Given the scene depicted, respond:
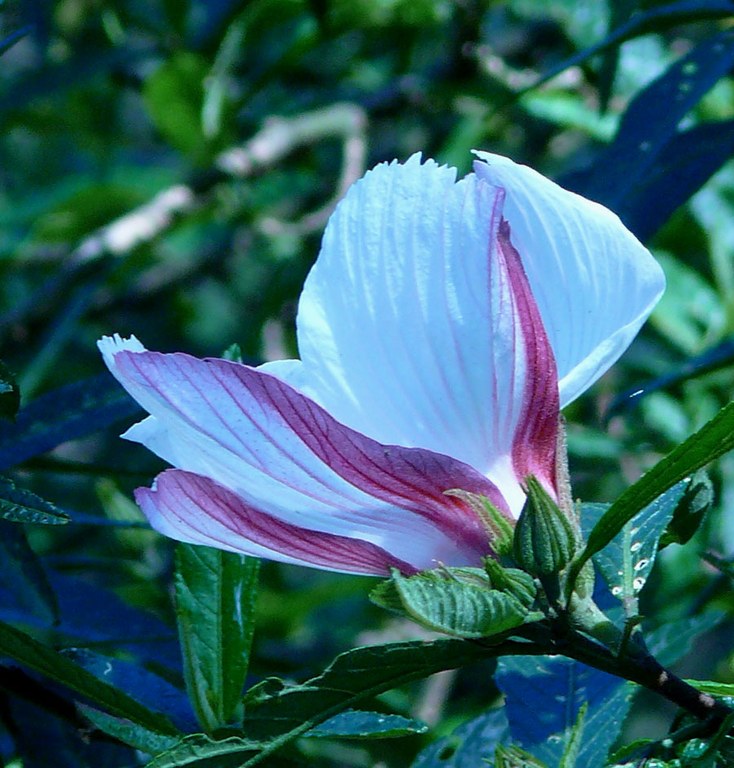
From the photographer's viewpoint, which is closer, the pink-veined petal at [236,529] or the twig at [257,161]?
the pink-veined petal at [236,529]

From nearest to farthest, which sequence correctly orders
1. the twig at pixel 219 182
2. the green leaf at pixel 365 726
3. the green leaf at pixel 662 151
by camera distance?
the green leaf at pixel 365 726 → the green leaf at pixel 662 151 → the twig at pixel 219 182

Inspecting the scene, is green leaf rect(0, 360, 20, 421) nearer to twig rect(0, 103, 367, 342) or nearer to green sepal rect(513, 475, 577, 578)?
green sepal rect(513, 475, 577, 578)

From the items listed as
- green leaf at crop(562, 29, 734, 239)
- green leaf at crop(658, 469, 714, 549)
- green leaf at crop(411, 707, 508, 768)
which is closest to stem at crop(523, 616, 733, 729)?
green leaf at crop(658, 469, 714, 549)

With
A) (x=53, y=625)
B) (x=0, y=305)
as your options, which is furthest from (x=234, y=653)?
(x=0, y=305)

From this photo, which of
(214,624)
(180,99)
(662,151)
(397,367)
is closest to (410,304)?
(397,367)

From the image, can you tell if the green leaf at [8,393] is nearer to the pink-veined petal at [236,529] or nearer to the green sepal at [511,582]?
the pink-veined petal at [236,529]

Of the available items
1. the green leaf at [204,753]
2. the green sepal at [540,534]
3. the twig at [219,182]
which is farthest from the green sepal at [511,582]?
the twig at [219,182]
